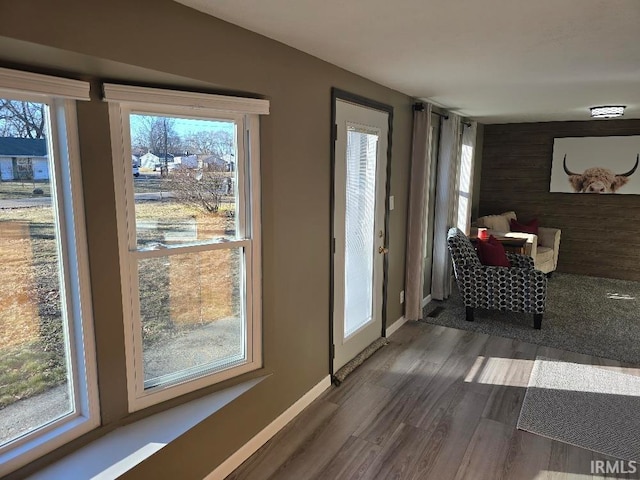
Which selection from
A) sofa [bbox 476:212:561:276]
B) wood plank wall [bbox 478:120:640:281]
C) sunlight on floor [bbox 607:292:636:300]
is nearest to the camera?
sunlight on floor [bbox 607:292:636:300]

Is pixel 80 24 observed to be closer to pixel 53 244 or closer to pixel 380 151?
pixel 53 244

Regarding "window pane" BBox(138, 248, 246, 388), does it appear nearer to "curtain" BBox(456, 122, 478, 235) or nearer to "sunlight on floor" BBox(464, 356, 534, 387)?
"sunlight on floor" BBox(464, 356, 534, 387)

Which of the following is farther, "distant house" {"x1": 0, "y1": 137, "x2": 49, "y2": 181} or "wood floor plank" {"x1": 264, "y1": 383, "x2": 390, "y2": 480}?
"wood floor plank" {"x1": 264, "y1": 383, "x2": 390, "y2": 480}

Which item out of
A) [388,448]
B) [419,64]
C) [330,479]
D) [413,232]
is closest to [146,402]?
[330,479]

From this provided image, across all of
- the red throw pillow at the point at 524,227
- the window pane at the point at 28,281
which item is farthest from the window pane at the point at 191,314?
the red throw pillow at the point at 524,227

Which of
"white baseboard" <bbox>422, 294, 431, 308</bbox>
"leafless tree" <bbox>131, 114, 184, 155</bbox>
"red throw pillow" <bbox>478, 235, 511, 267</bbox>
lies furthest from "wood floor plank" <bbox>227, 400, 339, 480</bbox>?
"red throw pillow" <bbox>478, 235, 511, 267</bbox>

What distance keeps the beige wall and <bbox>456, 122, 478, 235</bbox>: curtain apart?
7.71ft

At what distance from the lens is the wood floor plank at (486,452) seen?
88.6 inches

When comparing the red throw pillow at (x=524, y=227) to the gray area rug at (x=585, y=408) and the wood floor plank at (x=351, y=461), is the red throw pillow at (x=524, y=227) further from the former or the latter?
the wood floor plank at (x=351, y=461)

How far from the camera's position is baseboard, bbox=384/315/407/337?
4022 millimetres

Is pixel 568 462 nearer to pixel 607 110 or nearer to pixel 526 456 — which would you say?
pixel 526 456

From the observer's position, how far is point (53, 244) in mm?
1696

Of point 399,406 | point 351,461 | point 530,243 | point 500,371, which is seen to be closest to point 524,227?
point 530,243

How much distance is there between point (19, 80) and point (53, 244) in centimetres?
61
